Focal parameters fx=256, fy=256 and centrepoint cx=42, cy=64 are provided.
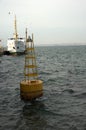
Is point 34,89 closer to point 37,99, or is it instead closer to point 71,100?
point 37,99

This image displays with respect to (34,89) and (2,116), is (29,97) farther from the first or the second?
(2,116)

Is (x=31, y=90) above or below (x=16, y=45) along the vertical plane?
above

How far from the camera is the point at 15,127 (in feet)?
41.6

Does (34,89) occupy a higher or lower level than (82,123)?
higher

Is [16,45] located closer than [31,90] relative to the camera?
No

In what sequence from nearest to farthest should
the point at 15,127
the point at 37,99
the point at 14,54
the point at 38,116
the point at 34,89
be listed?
the point at 15,127
the point at 38,116
the point at 34,89
the point at 37,99
the point at 14,54

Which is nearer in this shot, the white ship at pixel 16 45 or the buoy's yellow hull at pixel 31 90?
the buoy's yellow hull at pixel 31 90

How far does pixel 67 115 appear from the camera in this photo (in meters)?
14.3

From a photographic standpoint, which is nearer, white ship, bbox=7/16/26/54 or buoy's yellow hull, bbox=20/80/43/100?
buoy's yellow hull, bbox=20/80/43/100

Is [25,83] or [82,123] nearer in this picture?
[82,123]

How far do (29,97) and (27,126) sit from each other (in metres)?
3.74

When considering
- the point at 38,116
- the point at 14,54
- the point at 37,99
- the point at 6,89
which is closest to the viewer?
the point at 38,116

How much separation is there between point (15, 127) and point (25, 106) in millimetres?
3662

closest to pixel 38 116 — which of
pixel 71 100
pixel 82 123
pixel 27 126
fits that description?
pixel 27 126
